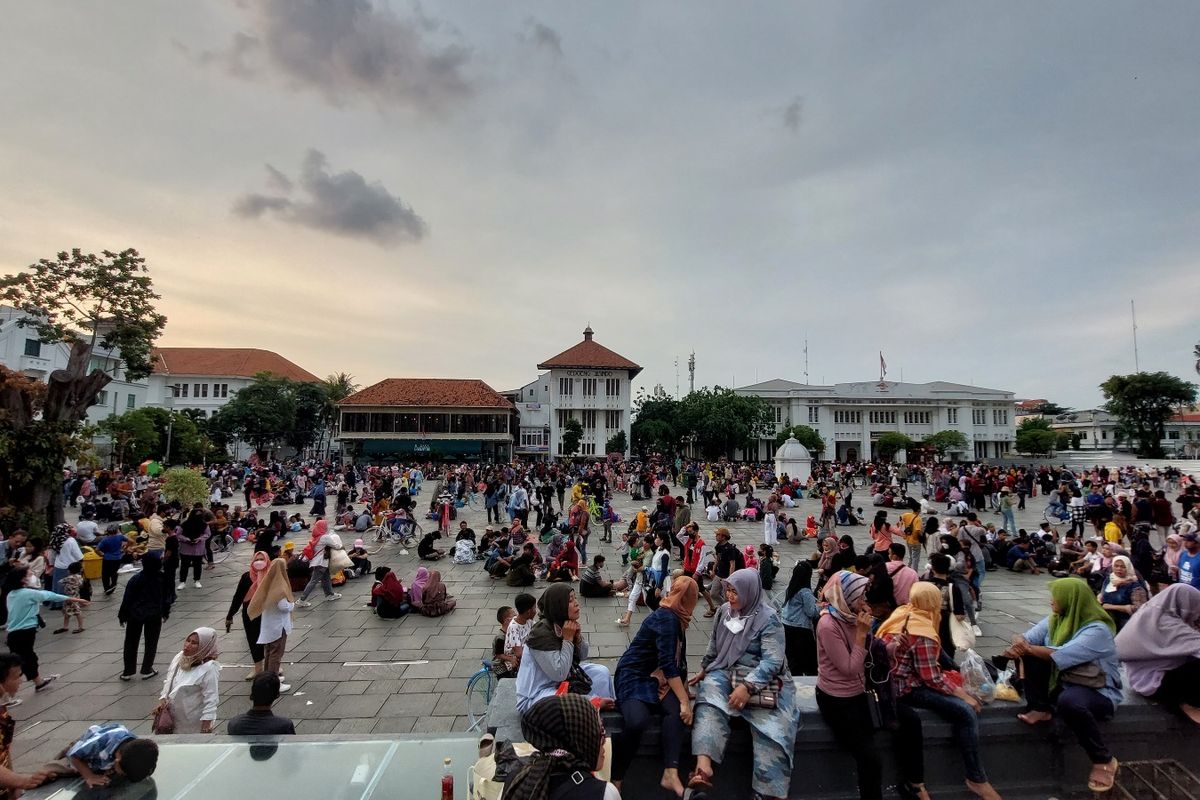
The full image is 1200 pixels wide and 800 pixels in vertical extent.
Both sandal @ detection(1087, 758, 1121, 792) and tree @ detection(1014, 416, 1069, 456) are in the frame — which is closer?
sandal @ detection(1087, 758, 1121, 792)

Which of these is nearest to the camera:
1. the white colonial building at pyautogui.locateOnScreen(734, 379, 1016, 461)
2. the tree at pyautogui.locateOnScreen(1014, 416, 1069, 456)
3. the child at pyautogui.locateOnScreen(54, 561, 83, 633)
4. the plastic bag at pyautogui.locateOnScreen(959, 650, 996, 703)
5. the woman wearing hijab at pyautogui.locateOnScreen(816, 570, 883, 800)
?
the woman wearing hijab at pyautogui.locateOnScreen(816, 570, 883, 800)

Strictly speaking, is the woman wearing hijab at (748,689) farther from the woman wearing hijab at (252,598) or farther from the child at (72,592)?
the child at (72,592)

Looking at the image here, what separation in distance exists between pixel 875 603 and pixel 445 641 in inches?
210

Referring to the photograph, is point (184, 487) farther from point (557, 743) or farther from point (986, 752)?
point (986, 752)

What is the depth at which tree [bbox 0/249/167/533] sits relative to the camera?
11234mm

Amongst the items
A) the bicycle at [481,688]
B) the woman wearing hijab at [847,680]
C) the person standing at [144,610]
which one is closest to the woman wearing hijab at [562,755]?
the woman wearing hijab at [847,680]

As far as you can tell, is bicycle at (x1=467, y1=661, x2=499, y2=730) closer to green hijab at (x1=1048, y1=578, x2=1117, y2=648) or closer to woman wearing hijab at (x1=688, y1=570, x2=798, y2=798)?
woman wearing hijab at (x1=688, y1=570, x2=798, y2=798)

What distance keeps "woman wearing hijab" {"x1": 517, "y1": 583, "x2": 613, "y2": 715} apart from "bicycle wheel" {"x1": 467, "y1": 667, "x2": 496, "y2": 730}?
1.48 meters

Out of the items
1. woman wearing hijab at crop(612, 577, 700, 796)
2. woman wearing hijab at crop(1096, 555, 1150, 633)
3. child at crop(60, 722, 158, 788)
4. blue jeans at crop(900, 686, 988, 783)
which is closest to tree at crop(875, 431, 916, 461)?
woman wearing hijab at crop(1096, 555, 1150, 633)

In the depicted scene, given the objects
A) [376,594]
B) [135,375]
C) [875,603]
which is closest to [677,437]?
[135,375]

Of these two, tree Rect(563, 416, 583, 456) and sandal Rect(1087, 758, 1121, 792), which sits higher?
tree Rect(563, 416, 583, 456)

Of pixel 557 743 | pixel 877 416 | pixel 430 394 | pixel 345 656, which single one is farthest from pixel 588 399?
pixel 557 743

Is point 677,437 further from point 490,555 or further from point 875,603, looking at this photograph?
point 875,603

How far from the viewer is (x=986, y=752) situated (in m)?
3.53
